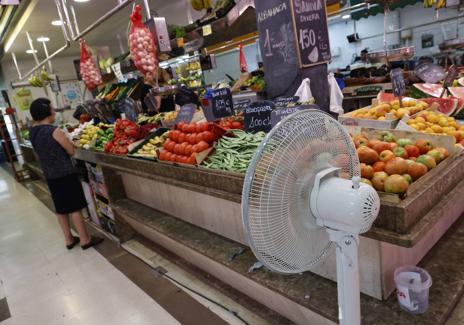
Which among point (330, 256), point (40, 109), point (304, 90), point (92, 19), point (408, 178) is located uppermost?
point (92, 19)

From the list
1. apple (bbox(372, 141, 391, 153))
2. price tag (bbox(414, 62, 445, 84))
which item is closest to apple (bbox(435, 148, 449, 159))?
apple (bbox(372, 141, 391, 153))

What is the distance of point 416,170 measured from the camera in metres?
1.48

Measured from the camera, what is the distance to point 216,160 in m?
2.30

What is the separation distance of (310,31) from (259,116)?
1035mm

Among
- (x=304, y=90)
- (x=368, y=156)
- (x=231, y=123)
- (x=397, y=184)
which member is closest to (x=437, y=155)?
(x=368, y=156)

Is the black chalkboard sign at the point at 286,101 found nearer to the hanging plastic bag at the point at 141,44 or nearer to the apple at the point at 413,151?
the apple at the point at 413,151

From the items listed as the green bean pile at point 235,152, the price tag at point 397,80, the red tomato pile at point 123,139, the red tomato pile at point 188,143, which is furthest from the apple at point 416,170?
the red tomato pile at point 123,139

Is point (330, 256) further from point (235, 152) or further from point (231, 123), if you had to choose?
point (231, 123)

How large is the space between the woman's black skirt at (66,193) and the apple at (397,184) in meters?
3.71

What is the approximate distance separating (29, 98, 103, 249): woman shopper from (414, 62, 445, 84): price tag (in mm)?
3917

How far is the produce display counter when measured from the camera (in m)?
1.33

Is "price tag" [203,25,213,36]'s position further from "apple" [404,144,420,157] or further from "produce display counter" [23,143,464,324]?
"apple" [404,144,420,157]

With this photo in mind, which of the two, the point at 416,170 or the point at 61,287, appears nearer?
the point at 416,170

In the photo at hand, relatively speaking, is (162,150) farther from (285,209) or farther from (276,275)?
(285,209)
